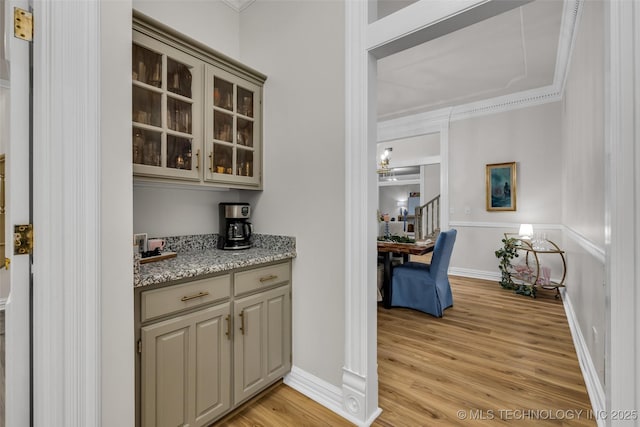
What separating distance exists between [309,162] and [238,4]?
1624mm

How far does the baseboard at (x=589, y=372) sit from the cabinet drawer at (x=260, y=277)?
6.62ft

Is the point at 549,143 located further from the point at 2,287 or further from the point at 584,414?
the point at 2,287

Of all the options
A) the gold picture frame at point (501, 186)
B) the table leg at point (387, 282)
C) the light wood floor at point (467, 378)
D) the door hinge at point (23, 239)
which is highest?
the gold picture frame at point (501, 186)

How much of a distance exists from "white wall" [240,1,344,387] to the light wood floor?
38cm

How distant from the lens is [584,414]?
1760mm

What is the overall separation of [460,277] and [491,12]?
4.60 m

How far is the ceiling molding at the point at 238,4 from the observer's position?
2.40m

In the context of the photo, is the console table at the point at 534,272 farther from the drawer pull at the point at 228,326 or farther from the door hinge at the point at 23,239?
the door hinge at the point at 23,239

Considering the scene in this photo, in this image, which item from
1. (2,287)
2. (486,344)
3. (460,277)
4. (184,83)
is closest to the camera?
(2,287)

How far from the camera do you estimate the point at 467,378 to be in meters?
2.12

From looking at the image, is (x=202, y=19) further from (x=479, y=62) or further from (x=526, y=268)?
(x=526, y=268)

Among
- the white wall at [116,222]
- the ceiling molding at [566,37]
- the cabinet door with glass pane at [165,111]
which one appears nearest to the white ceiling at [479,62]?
the ceiling molding at [566,37]

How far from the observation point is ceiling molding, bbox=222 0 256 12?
2.40 meters

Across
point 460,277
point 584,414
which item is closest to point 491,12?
point 584,414
